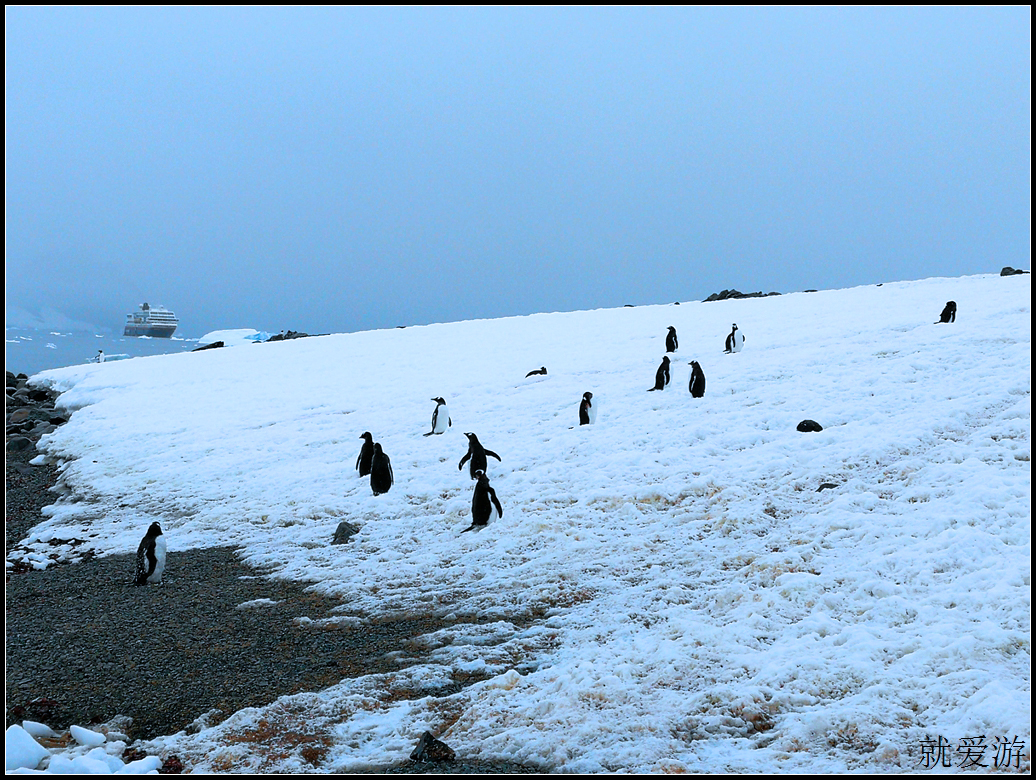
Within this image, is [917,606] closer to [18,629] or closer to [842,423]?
[842,423]

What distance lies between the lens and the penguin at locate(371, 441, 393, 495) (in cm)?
1295

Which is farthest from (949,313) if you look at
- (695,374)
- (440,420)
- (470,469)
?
(470,469)

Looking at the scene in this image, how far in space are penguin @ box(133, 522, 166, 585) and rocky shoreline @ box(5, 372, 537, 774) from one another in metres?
0.20

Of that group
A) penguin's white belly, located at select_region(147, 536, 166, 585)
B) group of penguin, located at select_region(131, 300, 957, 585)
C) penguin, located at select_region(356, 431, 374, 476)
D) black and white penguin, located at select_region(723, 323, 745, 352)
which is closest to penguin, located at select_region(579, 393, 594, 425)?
group of penguin, located at select_region(131, 300, 957, 585)

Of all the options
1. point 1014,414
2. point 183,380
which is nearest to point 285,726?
point 1014,414

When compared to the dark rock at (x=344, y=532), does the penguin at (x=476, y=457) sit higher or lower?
higher

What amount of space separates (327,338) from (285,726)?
3353cm

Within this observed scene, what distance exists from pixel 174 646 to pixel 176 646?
28mm

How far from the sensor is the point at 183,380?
27.9 m

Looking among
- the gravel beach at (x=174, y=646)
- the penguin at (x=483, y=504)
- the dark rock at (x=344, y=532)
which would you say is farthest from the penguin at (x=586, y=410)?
the gravel beach at (x=174, y=646)

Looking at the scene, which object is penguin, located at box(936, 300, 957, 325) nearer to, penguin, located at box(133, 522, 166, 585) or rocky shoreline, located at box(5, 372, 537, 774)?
rocky shoreline, located at box(5, 372, 537, 774)

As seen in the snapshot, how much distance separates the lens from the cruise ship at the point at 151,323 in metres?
118

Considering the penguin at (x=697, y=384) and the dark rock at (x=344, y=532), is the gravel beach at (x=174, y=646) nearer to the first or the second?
the dark rock at (x=344, y=532)

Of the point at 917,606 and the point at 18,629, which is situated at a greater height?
the point at 917,606
